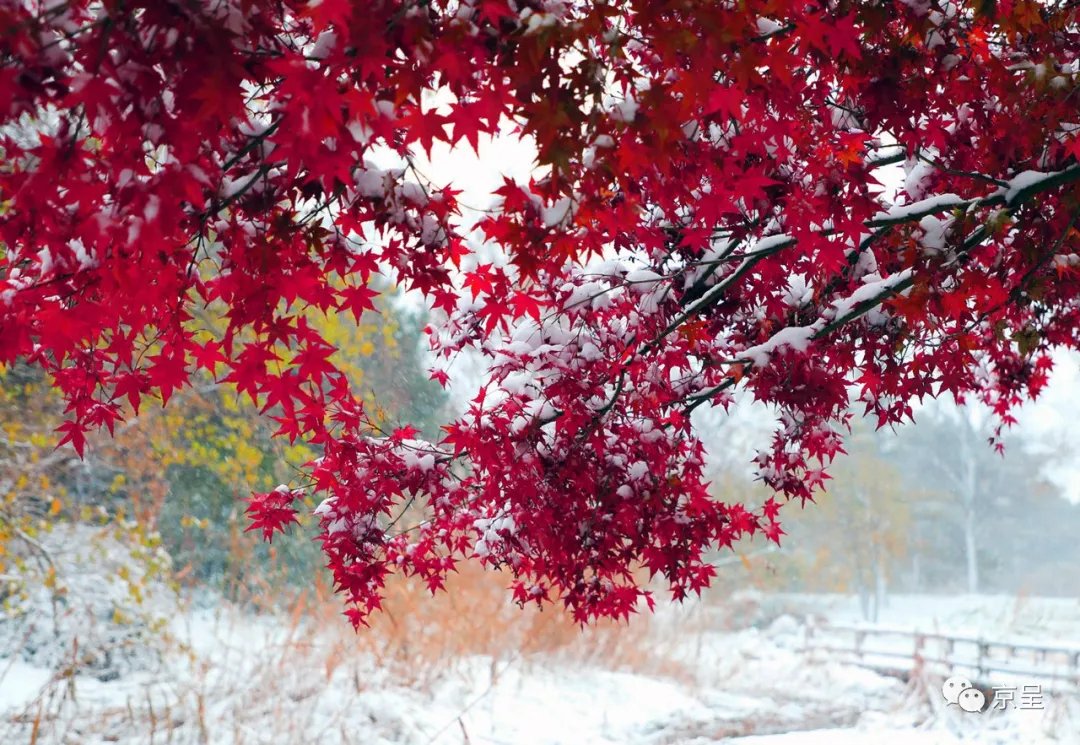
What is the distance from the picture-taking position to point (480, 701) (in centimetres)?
617

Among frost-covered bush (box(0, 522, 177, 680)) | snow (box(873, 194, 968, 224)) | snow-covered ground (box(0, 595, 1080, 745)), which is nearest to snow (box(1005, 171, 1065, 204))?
snow (box(873, 194, 968, 224))

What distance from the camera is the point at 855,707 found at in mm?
8234

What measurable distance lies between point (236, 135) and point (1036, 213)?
7.63 ft

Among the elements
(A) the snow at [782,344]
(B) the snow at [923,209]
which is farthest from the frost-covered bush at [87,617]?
(B) the snow at [923,209]

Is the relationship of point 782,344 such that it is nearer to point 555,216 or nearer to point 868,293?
point 868,293

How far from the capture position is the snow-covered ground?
15.4 feet

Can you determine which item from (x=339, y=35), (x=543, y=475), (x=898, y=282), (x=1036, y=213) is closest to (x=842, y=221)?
(x=898, y=282)

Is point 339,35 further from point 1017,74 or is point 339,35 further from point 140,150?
point 1017,74

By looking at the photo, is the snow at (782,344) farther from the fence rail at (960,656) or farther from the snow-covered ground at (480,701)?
the fence rail at (960,656)

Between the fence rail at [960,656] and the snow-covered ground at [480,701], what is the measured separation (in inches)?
13.5

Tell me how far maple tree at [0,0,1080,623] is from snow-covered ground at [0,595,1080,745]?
2.12m

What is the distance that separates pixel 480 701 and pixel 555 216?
5458mm

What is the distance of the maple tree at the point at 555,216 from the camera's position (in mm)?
1205

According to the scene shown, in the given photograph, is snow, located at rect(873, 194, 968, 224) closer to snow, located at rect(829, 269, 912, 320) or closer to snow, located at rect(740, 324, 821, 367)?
snow, located at rect(829, 269, 912, 320)
